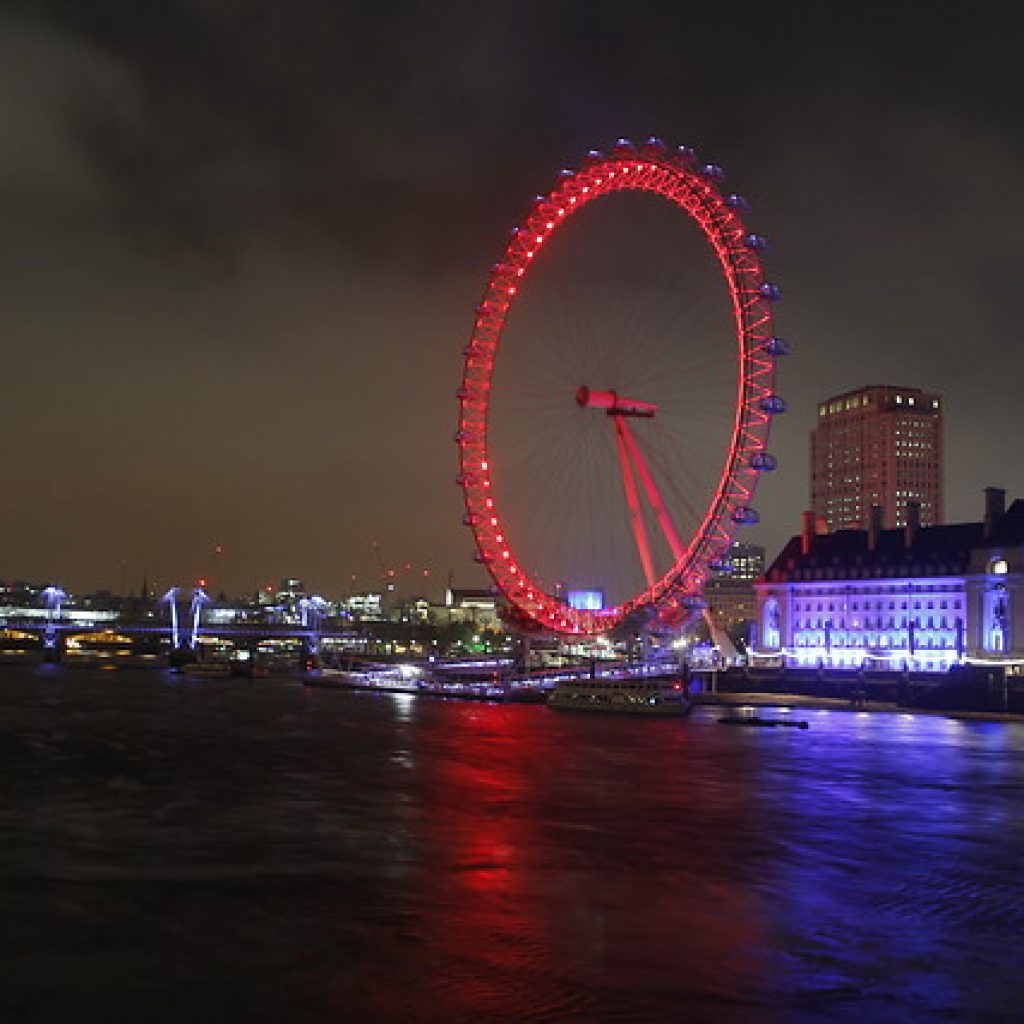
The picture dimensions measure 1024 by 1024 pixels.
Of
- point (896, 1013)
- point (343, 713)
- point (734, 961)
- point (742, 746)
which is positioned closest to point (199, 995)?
point (734, 961)

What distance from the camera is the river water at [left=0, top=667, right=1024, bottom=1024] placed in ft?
51.8

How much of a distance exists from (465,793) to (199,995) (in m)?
20.9

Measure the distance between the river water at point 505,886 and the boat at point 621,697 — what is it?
1104 inches

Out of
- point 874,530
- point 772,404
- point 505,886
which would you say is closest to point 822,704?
point 772,404

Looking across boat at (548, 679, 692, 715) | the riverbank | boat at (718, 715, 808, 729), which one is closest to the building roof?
the riverbank

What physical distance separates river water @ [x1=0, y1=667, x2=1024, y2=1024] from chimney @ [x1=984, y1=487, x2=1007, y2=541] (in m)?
56.6

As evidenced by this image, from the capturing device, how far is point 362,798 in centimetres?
3456

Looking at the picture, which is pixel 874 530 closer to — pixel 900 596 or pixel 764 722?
pixel 900 596

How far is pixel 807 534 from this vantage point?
121 meters

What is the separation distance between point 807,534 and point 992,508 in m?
20.9

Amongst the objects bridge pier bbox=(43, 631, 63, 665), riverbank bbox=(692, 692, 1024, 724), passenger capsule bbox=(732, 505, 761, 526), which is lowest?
riverbank bbox=(692, 692, 1024, 724)

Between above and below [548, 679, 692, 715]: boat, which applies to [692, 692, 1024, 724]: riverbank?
below

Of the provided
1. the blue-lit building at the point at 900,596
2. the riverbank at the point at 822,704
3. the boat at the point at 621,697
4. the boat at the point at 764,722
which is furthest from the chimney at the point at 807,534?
the boat at the point at 764,722

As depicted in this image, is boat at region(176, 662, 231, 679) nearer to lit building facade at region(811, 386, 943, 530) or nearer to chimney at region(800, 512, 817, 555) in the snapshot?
chimney at region(800, 512, 817, 555)
